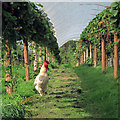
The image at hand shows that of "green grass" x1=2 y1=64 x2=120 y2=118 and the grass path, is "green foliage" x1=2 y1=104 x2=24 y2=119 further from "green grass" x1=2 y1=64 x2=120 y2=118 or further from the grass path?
the grass path

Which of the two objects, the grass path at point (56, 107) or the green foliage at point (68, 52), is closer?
the grass path at point (56, 107)

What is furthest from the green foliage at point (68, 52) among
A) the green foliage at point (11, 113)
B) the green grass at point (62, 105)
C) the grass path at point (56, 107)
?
the green foliage at point (11, 113)

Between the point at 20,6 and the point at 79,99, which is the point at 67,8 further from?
the point at 20,6

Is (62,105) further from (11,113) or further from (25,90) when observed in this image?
(11,113)

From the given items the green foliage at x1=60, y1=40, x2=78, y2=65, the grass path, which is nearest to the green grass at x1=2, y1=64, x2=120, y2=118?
the grass path

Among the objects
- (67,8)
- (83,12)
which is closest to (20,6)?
(67,8)

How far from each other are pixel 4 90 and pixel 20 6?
315 cm

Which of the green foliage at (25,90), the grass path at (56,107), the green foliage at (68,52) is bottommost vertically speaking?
the grass path at (56,107)

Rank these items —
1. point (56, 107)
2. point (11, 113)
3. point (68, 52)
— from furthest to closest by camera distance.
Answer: point (68, 52) < point (56, 107) < point (11, 113)

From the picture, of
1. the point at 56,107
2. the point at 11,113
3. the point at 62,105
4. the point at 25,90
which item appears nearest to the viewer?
the point at 11,113

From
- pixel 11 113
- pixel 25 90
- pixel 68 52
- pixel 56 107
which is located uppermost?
pixel 68 52

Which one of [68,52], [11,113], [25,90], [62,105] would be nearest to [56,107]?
[62,105]

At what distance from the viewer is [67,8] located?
10508 mm

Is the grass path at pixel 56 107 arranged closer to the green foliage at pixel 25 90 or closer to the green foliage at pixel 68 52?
the green foliage at pixel 25 90
